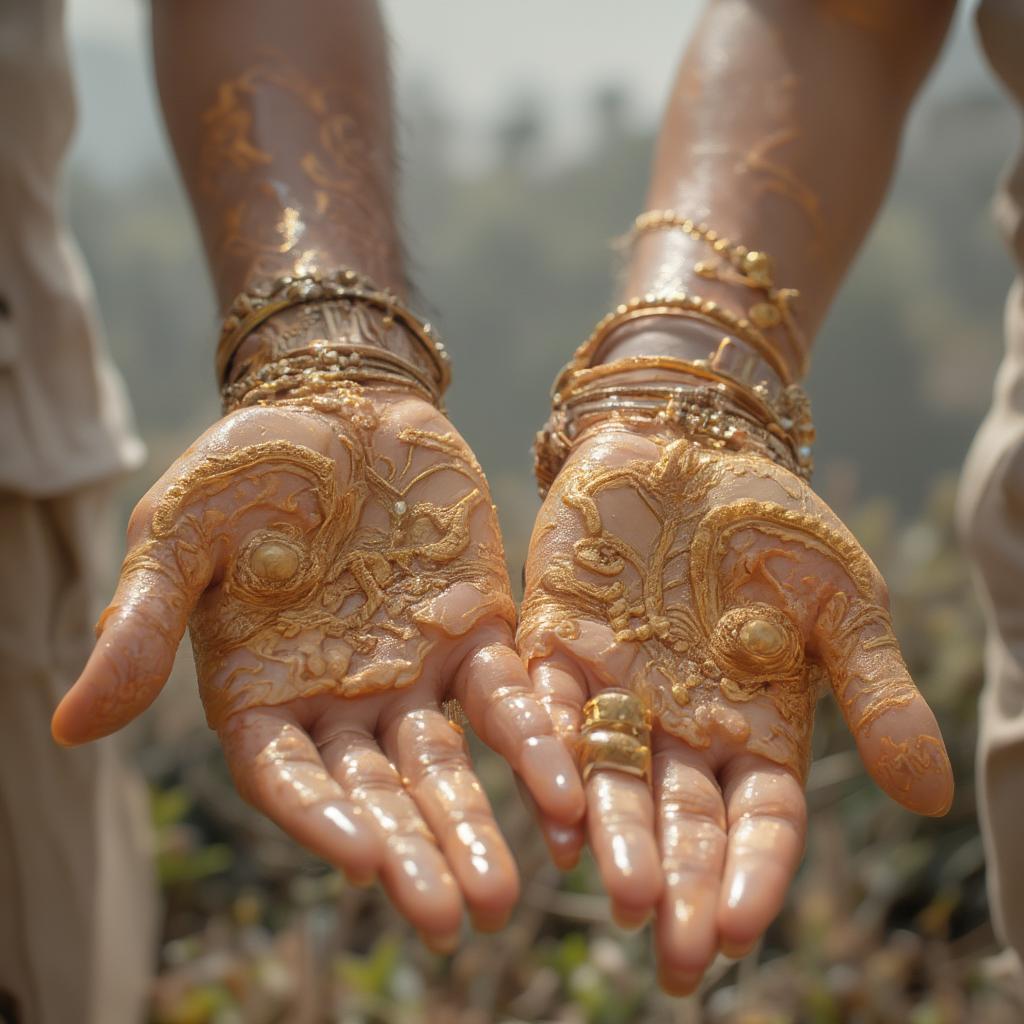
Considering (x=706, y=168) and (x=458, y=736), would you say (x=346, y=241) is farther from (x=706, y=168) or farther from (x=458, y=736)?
(x=458, y=736)

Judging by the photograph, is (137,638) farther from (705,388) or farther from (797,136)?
(797,136)

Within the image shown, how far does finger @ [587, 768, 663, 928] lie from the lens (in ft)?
2.44

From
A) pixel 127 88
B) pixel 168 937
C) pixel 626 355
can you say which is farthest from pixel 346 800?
pixel 127 88

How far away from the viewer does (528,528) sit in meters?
2.79

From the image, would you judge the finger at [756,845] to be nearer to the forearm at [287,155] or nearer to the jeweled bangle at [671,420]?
the jeweled bangle at [671,420]

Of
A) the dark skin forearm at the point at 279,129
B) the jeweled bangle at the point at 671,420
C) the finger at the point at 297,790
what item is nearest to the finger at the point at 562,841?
the finger at the point at 297,790

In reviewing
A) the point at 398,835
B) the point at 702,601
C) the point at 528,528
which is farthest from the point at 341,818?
the point at 528,528

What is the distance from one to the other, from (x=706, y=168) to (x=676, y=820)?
2.44ft

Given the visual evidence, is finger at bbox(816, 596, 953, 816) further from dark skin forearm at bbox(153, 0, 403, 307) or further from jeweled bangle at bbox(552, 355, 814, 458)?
dark skin forearm at bbox(153, 0, 403, 307)

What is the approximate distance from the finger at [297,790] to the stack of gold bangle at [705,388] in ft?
1.35

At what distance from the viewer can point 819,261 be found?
1302 millimetres

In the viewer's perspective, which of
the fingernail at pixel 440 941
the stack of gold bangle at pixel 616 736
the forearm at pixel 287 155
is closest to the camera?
the fingernail at pixel 440 941

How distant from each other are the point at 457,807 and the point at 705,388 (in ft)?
1.61

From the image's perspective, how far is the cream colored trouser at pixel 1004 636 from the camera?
114 centimetres
